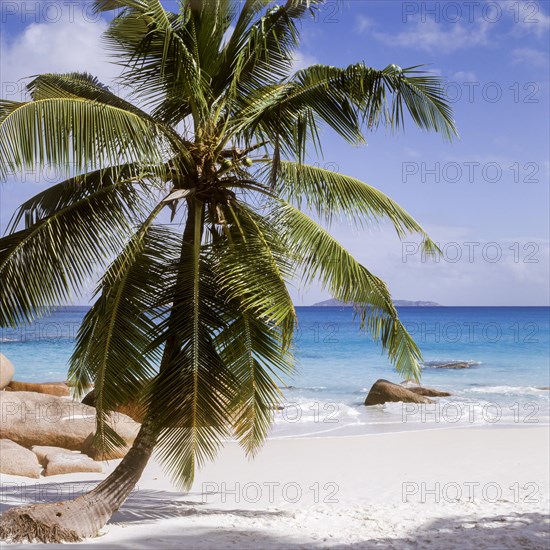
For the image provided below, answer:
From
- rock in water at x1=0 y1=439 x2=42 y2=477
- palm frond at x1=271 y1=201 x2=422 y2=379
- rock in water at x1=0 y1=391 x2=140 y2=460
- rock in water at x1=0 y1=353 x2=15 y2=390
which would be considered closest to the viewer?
palm frond at x1=271 y1=201 x2=422 y2=379

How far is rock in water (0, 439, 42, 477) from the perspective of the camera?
1162 centimetres

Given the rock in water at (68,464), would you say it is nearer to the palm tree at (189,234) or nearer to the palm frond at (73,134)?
the palm tree at (189,234)

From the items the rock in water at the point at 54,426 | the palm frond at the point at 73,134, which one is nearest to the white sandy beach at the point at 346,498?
the rock in water at the point at 54,426

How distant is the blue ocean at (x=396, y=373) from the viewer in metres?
19.5

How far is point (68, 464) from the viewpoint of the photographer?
12.0 metres

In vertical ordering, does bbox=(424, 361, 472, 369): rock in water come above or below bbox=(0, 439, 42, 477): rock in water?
above

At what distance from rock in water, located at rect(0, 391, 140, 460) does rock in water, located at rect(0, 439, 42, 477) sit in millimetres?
1320

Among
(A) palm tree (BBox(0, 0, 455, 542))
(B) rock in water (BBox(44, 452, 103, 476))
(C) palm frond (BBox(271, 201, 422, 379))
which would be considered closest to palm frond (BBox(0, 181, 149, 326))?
(A) palm tree (BBox(0, 0, 455, 542))

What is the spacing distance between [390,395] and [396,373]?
2012 cm

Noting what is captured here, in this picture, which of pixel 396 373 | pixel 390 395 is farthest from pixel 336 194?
pixel 396 373

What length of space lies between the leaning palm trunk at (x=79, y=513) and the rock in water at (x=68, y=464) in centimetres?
375

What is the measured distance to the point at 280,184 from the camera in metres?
9.40

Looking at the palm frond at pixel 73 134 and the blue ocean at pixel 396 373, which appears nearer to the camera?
the palm frond at pixel 73 134

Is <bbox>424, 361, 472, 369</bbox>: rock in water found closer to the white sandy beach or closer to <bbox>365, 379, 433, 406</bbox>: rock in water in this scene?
<bbox>365, 379, 433, 406</bbox>: rock in water
